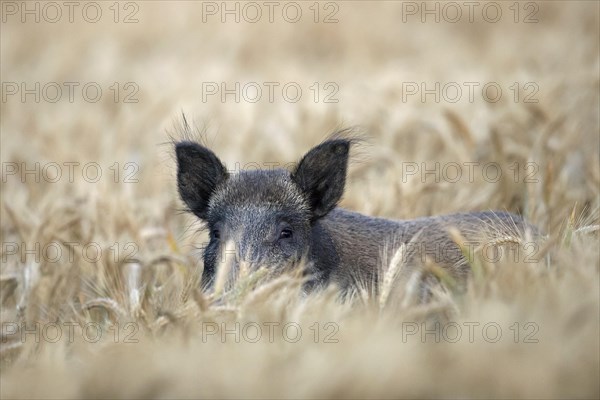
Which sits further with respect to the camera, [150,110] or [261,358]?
[150,110]

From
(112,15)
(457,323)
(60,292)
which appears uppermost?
(112,15)

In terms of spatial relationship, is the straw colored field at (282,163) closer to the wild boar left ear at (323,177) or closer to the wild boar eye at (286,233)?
the wild boar eye at (286,233)

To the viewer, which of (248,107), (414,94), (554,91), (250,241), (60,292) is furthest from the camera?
(414,94)

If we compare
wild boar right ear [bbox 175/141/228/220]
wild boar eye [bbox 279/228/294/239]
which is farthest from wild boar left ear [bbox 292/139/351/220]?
wild boar right ear [bbox 175/141/228/220]

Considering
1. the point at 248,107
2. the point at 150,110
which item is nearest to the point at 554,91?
the point at 248,107

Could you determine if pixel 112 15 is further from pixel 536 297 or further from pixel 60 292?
pixel 536 297

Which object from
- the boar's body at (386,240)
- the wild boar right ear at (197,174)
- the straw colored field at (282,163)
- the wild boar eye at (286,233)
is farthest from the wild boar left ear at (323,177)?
the straw colored field at (282,163)

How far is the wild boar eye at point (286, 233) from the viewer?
700cm

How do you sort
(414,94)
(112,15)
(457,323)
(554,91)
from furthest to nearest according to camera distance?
(112,15)
(414,94)
(554,91)
(457,323)

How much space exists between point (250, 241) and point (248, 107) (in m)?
6.60

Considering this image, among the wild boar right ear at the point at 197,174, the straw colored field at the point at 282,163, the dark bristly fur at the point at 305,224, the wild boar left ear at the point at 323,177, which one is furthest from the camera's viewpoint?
the wild boar right ear at the point at 197,174

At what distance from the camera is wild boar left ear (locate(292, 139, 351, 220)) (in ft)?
23.8

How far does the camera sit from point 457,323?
4.96 meters

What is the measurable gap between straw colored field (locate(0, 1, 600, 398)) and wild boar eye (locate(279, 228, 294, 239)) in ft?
2.46
